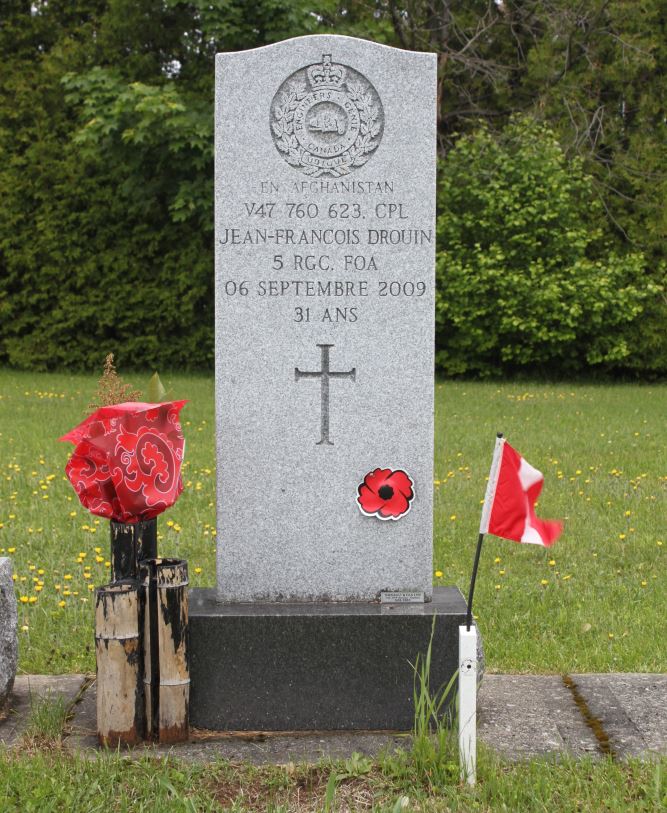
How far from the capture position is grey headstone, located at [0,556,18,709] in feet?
11.4

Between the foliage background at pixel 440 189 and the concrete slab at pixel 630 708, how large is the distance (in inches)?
502

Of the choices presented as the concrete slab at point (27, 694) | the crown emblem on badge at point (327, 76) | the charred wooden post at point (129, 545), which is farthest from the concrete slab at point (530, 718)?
the crown emblem on badge at point (327, 76)

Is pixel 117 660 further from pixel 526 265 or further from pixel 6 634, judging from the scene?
pixel 526 265

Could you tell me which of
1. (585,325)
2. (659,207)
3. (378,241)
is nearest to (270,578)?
(378,241)

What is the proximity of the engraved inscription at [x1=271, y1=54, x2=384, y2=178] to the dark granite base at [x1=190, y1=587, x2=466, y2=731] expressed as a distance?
1.53 metres

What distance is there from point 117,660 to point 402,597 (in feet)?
3.30

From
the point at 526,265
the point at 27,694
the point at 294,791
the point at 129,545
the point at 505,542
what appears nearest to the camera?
the point at 294,791

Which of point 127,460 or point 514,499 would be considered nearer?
point 514,499

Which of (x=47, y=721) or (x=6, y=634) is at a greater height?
(x=6, y=634)

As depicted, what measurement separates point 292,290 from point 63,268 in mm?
14827

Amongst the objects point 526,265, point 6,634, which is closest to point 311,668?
point 6,634

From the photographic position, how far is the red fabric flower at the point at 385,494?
143 inches

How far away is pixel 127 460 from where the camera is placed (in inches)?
130

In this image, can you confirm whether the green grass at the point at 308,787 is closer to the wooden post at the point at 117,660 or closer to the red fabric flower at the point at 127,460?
the wooden post at the point at 117,660
